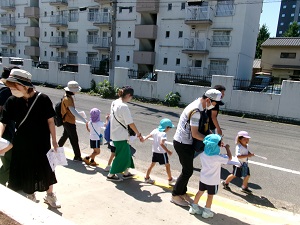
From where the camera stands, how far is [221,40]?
2373cm

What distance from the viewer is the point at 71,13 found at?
33188mm

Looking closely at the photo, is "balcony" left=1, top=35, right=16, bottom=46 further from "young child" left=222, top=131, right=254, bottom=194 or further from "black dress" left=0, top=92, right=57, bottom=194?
"young child" left=222, top=131, right=254, bottom=194

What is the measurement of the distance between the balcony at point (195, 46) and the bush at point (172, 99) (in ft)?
33.6

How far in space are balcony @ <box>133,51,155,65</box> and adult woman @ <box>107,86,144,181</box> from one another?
77.0ft

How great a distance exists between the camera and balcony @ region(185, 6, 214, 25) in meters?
23.5

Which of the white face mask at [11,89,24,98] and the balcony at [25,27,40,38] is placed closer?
the white face mask at [11,89,24,98]

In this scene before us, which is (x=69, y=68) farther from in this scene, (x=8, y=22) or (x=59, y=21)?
(x=8, y=22)

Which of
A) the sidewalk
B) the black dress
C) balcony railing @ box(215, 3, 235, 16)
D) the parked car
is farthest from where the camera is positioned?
balcony railing @ box(215, 3, 235, 16)

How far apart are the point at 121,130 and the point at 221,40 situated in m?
22.0

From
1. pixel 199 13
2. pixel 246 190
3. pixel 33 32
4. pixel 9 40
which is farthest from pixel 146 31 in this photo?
pixel 9 40

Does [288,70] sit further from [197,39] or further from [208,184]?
[208,184]

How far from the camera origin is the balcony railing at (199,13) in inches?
924

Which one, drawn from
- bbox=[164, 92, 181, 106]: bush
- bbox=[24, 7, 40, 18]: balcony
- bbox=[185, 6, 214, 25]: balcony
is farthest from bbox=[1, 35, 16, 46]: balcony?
bbox=[164, 92, 181, 106]: bush

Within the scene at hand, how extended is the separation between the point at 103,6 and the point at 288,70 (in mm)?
24448
